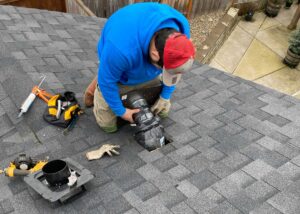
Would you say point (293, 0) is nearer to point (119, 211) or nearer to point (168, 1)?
point (168, 1)

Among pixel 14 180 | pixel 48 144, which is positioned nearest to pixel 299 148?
pixel 48 144

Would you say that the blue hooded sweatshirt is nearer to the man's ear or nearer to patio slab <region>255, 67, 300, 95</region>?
the man's ear

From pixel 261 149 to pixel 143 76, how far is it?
145cm

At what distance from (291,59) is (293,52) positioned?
0.22 metres

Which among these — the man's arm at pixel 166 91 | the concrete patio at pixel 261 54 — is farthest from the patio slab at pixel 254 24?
the man's arm at pixel 166 91

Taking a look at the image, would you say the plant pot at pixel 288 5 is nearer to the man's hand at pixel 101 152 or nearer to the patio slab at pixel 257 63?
the patio slab at pixel 257 63

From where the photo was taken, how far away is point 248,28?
34.6 ft

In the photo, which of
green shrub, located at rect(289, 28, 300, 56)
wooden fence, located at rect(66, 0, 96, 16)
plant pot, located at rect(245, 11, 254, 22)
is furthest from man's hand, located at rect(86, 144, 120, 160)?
plant pot, located at rect(245, 11, 254, 22)

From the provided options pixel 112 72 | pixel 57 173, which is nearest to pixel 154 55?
pixel 112 72

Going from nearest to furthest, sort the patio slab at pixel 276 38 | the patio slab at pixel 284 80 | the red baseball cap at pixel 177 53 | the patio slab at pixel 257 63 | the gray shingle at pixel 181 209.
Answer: the red baseball cap at pixel 177 53 < the gray shingle at pixel 181 209 < the patio slab at pixel 284 80 < the patio slab at pixel 257 63 < the patio slab at pixel 276 38

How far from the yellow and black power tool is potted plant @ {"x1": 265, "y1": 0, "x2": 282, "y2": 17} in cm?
1042

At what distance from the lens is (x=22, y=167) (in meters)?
2.70

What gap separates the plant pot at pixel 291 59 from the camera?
8888mm

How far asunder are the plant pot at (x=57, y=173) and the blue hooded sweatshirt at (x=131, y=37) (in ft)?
2.65
